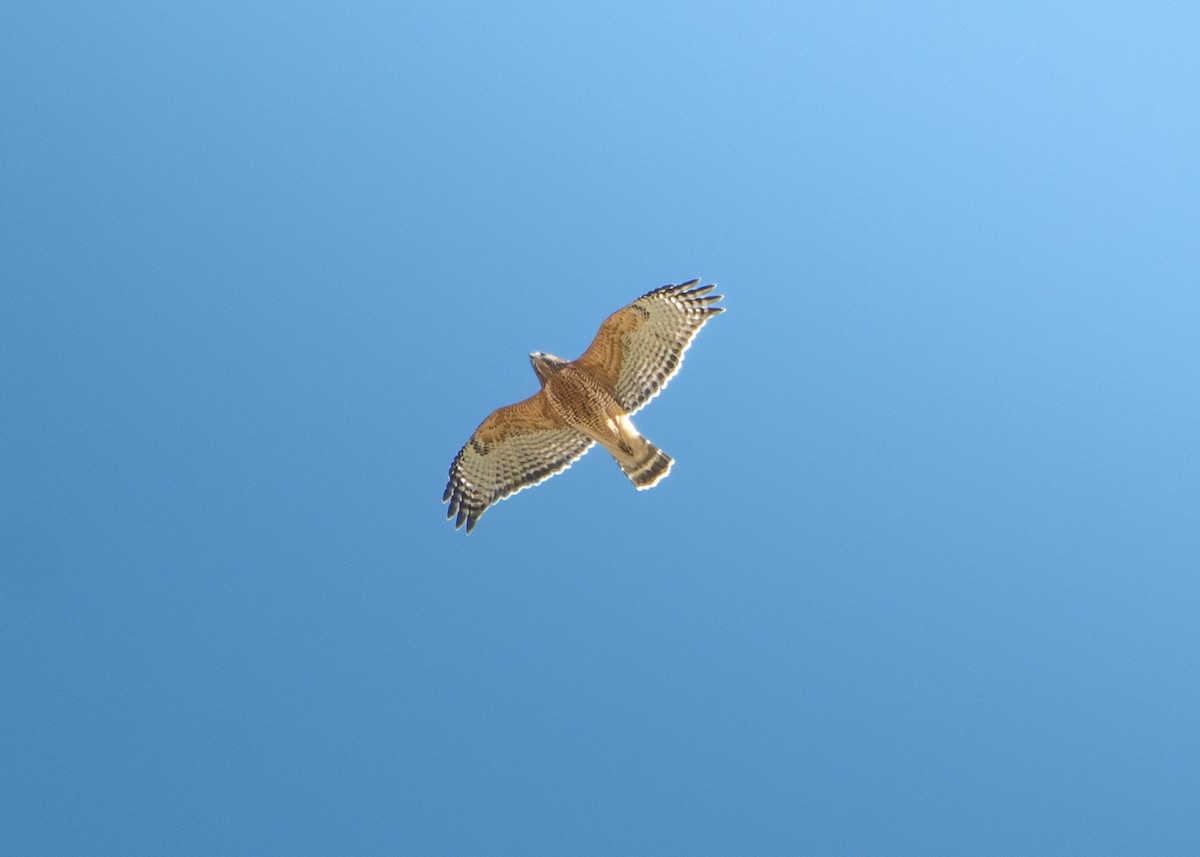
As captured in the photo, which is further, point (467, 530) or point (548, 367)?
point (467, 530)

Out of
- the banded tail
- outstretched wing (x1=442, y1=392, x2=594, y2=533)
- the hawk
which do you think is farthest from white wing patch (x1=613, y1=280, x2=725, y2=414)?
outstretched wing (x1=442, y1=392, x2=594, y2=533)

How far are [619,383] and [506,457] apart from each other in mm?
1106

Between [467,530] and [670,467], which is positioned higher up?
[467,530]

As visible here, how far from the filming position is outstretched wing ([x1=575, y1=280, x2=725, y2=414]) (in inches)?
398

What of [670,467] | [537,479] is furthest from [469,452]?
[670,467]

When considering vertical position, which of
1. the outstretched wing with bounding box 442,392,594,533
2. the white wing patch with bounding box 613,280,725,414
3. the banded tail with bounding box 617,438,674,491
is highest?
the outstretched wing with bounding box 442,392,594,533

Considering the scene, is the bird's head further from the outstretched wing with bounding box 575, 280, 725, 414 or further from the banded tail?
the banded tail

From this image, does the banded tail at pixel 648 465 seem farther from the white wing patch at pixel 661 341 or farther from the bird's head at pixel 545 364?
the bird's head at pixel 545 364

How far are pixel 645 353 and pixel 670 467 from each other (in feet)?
Answer: 2.71

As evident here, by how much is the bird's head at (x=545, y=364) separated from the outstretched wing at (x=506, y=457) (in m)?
0.36

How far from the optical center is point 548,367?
1003 centimetres

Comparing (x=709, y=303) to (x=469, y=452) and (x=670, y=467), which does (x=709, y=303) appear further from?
(x=469, y=452)

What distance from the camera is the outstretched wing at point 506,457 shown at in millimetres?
10523

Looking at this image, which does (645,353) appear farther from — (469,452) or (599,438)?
(469,452)
